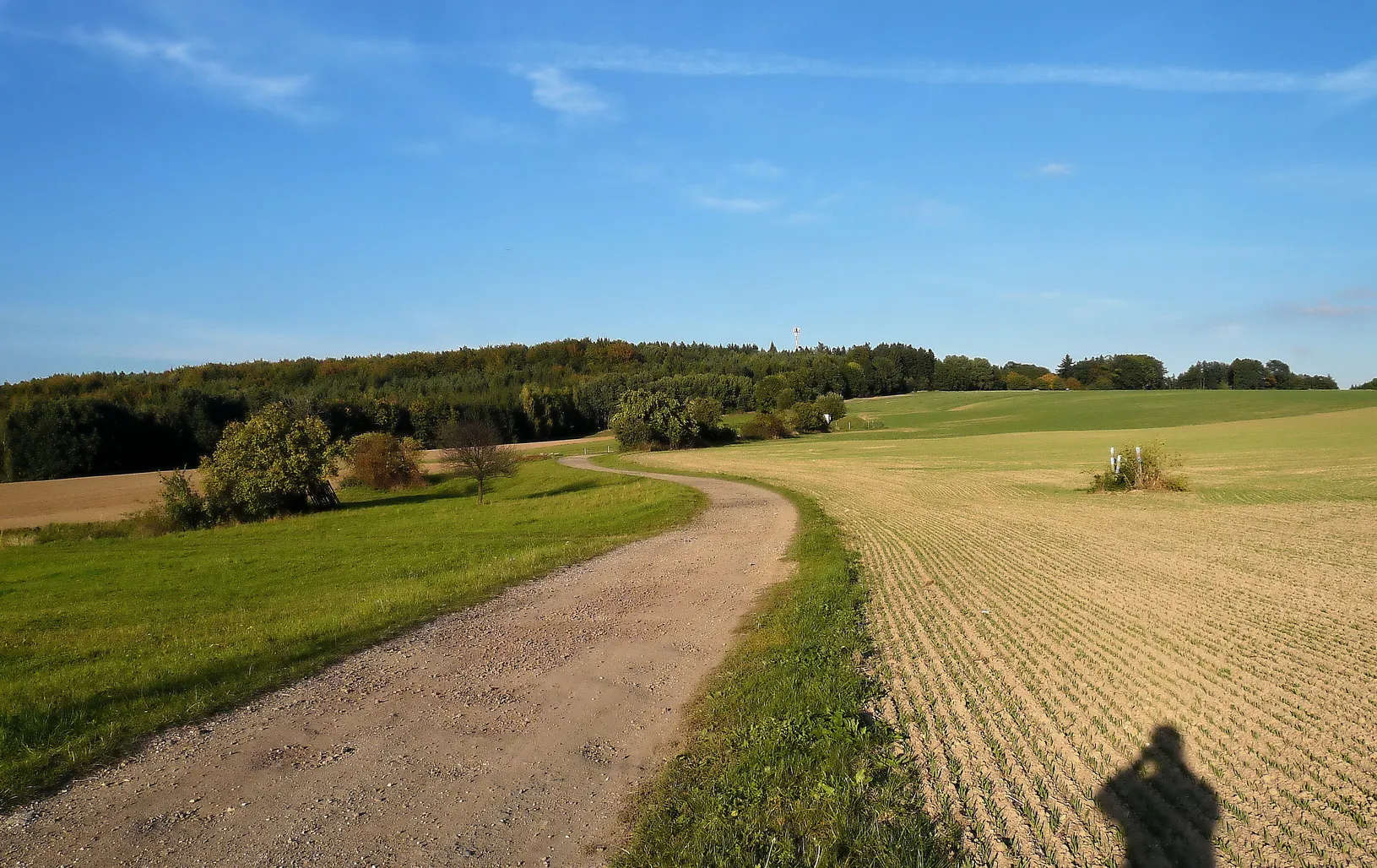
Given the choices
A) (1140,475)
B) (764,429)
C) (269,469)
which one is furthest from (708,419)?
(1140,475)

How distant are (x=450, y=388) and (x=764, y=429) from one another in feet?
223

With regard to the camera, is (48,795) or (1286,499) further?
(1286,499)

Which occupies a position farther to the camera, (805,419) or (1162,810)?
(805,419)

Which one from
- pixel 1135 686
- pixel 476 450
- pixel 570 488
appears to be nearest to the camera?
pixel 1135 686

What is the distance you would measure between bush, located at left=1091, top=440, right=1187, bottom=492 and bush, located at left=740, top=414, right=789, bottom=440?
214ft

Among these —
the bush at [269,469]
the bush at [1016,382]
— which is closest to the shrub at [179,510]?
the bush at [269,469]

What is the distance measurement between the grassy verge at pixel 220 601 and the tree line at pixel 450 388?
17360 mm

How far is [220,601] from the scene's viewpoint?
642 inches

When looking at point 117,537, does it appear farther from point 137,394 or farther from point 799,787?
point 137,394

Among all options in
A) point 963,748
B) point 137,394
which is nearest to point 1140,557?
point 963,748

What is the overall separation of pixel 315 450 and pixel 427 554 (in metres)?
24.5

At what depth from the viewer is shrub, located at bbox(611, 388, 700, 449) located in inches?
3349

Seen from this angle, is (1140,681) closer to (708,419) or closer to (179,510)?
(179,510)

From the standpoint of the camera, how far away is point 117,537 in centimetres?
3494
